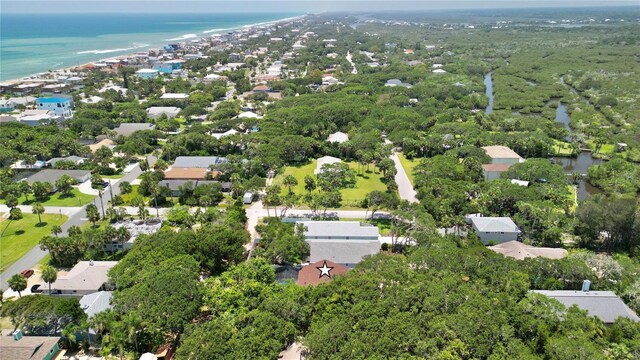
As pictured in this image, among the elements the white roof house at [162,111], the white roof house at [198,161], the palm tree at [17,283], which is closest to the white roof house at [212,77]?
the white roof house at [162,111]

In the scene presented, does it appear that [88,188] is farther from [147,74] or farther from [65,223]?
[147,74]

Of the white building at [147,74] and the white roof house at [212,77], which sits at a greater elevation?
the white building at [147,74]

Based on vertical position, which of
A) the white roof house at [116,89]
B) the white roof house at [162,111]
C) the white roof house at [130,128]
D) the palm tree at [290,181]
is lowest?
the palm tree at [290,181]

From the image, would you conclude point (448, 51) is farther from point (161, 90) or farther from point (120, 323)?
point (120, 323)

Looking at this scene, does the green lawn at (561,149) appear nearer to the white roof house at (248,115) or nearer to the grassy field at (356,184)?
the grassy field at (356,184)

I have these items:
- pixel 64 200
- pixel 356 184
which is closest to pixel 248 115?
pixel 356 184

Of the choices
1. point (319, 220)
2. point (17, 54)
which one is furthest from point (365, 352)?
point (17, 54)

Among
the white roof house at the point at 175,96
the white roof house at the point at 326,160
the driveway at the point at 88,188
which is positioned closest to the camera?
the driveway at the point at 88,188
